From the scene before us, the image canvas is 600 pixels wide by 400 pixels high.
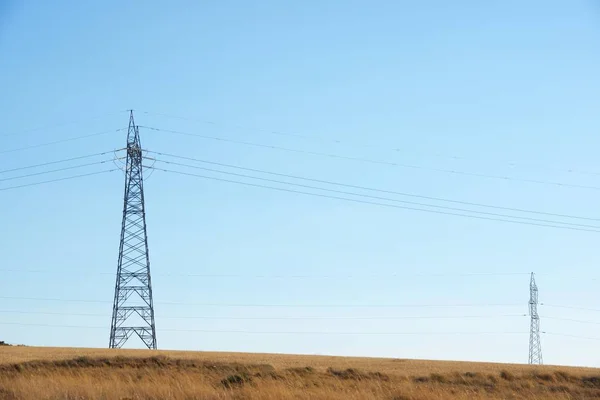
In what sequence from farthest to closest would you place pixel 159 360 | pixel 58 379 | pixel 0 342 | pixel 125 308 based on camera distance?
pixel 0 342, pixel 125 308, pixel 159 360, pixel 58 379

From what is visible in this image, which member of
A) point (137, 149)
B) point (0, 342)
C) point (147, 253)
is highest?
point (137, 149)

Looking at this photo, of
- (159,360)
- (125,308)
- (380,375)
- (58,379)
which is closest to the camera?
(58,379)

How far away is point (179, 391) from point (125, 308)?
1082 inches

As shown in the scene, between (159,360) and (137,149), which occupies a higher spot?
(137,149)

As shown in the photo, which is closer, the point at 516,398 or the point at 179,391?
the point at 179,391

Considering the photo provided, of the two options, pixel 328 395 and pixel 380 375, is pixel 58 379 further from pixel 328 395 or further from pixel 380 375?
pixel 380 375

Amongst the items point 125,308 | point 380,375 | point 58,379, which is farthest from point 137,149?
point 58,379

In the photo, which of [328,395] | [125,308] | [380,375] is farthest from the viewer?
[125,308]

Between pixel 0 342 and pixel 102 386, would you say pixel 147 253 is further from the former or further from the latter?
pixel 0 342

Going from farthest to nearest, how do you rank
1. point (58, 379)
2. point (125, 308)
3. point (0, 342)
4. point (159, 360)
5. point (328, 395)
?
1. point (0, 342)
2. point (125, 308)
3. point (159, 360)
4. point (58, 379)
5. point (328, 395)

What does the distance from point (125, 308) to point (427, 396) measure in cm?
2896

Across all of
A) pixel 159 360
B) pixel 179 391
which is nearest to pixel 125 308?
pixel 159 360

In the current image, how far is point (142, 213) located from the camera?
4781 centimetres

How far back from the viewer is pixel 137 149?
48.9 metres
